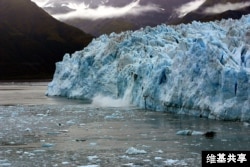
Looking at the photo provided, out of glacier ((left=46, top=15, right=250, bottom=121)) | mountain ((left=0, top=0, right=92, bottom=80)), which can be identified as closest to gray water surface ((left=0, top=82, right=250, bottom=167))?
glacier ((left=46, top=15, right=250, bottom=121))

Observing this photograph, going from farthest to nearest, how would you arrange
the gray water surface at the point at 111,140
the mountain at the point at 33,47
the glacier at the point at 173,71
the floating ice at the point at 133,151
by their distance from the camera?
1. the mountain at the point at 33,47
2. the glacier at the point at 173,71
3. the floating ice at the point at 133,151
4. the gray water surface at the point at 111,140

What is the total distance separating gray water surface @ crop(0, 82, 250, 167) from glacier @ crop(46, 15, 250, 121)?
1091 mm

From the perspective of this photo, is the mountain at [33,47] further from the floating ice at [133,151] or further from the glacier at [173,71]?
the floating ice at [133,151]

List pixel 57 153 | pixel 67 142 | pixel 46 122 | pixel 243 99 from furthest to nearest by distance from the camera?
pixel 46 122 < pixel 243 99 < pixel 67 142 < pixel 57 153

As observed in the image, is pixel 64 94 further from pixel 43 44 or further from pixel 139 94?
pixel 43 44

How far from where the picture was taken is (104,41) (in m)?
43.9

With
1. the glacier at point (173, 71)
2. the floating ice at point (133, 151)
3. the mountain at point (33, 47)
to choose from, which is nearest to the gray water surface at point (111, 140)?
the floating ice at point (133, 151)

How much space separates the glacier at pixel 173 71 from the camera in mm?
21281

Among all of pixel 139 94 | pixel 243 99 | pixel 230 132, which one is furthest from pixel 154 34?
pixel 230 132

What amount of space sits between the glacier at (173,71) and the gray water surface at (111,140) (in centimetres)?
109

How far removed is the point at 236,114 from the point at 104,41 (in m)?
25.1

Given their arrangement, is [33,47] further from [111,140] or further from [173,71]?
[111,140]

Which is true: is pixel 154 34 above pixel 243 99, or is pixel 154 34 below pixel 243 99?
above

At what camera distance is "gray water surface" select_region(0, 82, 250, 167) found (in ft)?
41.4
